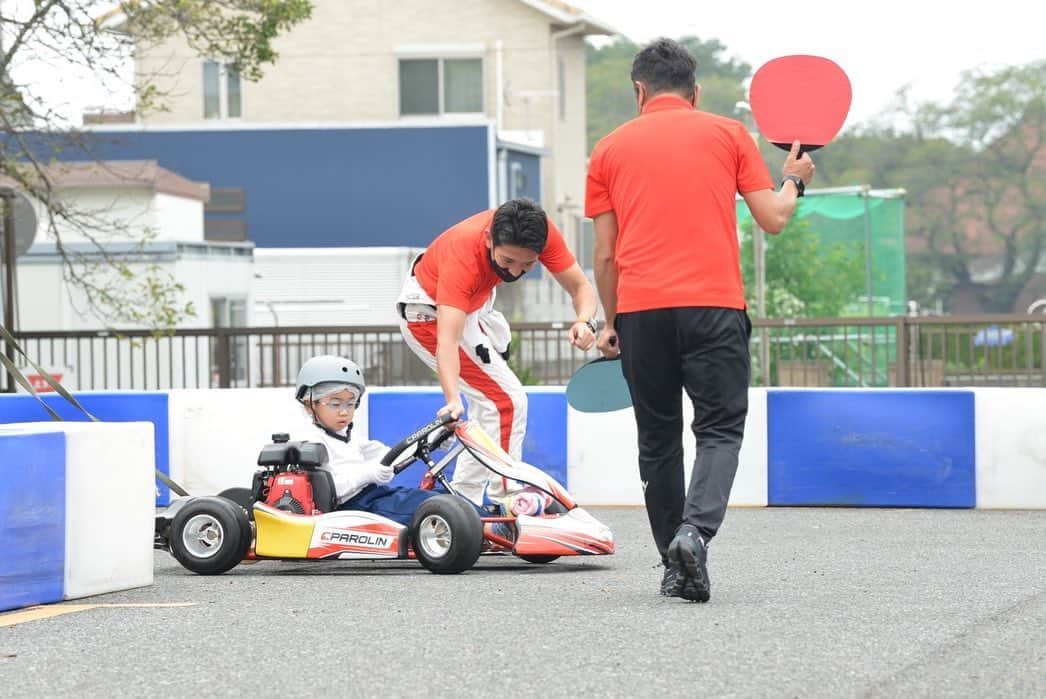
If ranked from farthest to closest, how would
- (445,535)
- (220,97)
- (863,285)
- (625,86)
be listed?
(625,86) < (220,97) < (863,285) < (445,535)

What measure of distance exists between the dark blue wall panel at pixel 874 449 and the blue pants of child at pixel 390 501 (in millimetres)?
3959

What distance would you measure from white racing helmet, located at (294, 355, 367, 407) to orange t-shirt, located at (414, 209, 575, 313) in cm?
47

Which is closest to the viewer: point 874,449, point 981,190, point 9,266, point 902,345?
point 874,449

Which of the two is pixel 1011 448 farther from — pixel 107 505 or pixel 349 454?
pixel 107 505

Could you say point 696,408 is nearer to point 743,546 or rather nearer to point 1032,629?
point 1032,629

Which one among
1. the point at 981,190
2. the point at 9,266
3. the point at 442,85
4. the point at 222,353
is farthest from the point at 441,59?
the point at 981,190

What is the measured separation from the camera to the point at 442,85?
44.1 m

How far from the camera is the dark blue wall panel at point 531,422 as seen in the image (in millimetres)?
12039

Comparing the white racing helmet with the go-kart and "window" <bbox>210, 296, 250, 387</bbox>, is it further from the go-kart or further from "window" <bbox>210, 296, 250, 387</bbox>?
"window" <bbox>210, 296, 250, 387</bbox>

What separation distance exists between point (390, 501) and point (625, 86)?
111 meters

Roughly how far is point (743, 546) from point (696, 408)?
2.53 m

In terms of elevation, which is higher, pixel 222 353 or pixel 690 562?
pixel 222 353

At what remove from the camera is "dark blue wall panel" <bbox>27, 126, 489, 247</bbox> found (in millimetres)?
39344

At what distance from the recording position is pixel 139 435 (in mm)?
7480
